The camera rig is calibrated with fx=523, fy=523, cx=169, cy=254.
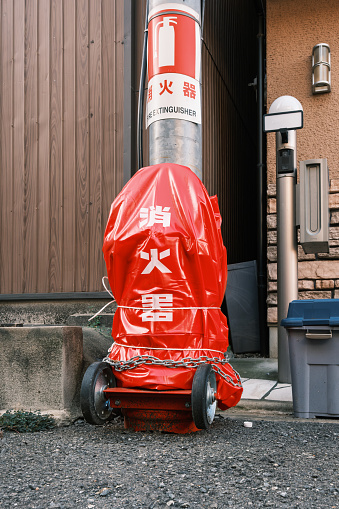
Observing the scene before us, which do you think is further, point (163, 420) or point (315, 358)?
point (315, 358)

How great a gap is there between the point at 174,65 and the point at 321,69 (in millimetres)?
3147

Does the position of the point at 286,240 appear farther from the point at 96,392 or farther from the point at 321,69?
the point at 321,69

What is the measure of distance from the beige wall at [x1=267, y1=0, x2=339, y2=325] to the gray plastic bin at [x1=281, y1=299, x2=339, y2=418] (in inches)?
92.0

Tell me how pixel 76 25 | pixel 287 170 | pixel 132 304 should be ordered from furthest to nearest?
1. pixel 76 25
2. pixel 287 170
3. pixel 132 304

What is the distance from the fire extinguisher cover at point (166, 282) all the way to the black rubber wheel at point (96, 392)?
110mm

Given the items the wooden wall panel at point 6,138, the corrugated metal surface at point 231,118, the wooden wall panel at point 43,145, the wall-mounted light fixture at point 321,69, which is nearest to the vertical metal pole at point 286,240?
the wall-mounted light fixture at point 321,69

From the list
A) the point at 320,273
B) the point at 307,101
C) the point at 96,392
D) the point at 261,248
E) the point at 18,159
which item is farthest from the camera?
the point at 261,248

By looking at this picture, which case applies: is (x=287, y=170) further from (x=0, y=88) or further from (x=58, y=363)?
(x=0, y=88)

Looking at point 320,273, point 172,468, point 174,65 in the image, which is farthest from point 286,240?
point 172,468

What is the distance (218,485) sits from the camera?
2098 millimetres

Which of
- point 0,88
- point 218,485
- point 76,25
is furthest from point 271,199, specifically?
point 218,485

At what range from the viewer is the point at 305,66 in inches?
241

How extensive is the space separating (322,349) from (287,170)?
1.72m

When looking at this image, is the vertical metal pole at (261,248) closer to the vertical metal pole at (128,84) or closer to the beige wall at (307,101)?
the beige wall at (307,101)
